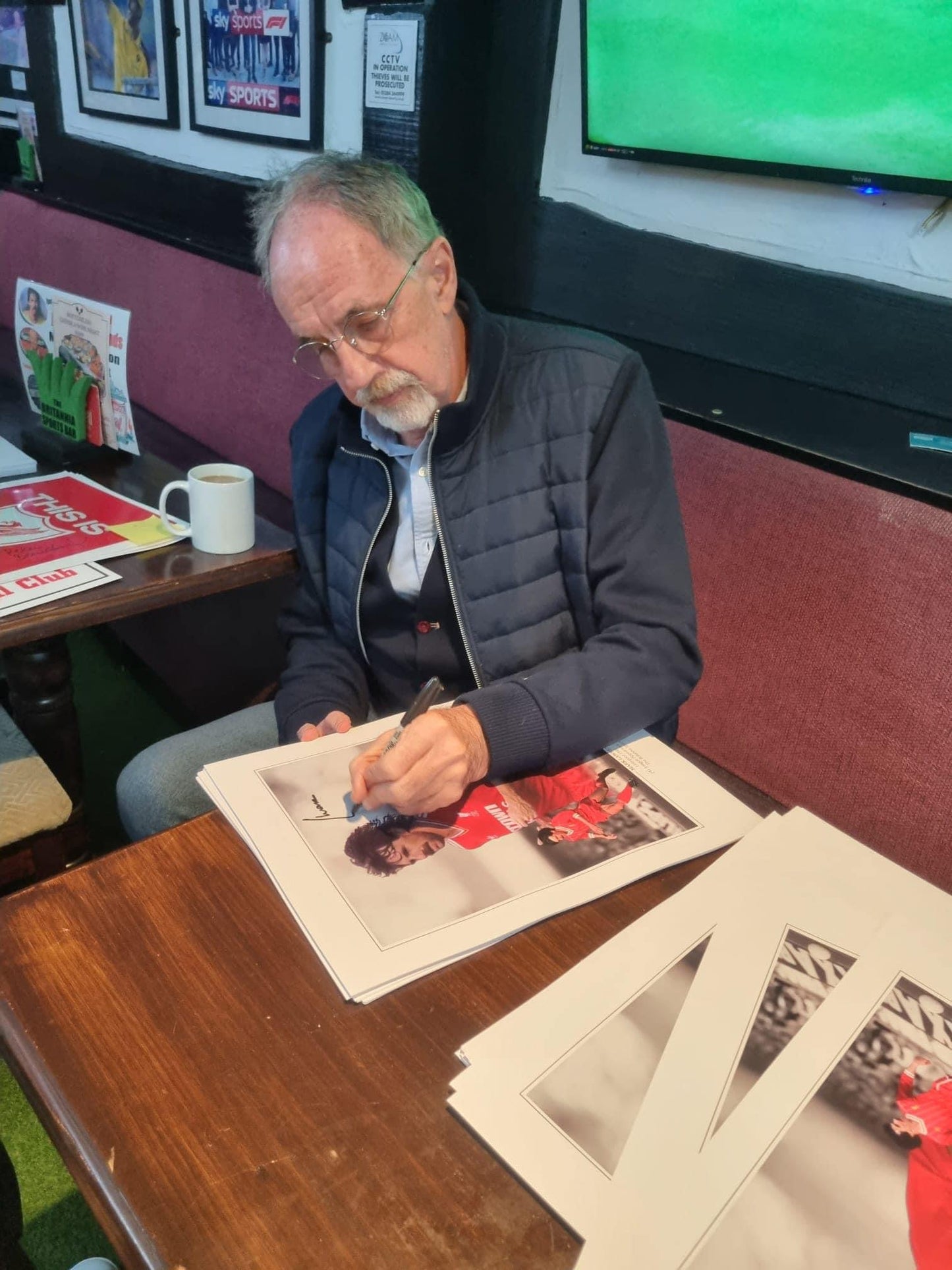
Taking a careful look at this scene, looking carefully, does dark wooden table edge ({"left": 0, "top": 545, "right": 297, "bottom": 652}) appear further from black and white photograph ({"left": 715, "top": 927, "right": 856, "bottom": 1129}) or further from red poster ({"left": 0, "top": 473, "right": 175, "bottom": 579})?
black and white photograph ({"left": 715, "top": 927, "right": 856, "bottom": 1129})

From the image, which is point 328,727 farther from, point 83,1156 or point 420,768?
point 83,1156

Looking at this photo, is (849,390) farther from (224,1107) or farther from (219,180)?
(219,180)

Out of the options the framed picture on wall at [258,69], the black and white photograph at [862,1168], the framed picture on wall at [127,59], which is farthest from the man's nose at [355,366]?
the framed picture on wall at [127,59]

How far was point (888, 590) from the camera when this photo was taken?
1066 millimetres

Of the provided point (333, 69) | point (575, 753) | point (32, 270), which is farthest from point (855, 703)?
point (32, 270)

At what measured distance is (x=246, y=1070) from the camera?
56 centimetres

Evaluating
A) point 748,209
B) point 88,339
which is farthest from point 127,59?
point 748,209

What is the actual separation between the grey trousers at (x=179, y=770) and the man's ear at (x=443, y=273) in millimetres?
647

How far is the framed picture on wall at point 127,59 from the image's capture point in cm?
244

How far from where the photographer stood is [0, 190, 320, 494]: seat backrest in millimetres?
1881

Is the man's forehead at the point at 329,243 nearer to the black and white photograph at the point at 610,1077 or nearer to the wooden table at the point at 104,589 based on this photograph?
the wooden table at the point at 104,589

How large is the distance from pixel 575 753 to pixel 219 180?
2.19 metres

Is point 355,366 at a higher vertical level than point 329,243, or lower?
lower

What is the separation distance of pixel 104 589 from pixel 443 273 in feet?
1.91
